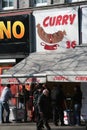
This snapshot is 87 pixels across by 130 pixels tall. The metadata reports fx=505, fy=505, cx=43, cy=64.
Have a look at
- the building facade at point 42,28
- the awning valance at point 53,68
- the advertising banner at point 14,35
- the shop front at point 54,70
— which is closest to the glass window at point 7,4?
the building facade at point 42,28

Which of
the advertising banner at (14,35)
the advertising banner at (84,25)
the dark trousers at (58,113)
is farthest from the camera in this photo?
the advertising banner at (14,35)

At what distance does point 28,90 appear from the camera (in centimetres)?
2484

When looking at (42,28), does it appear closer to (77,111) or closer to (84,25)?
(84,25)

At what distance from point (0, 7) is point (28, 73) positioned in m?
6.52

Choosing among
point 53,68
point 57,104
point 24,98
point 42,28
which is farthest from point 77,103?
point 42,28

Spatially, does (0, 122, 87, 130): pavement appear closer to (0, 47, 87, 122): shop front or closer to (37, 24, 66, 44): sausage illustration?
(0, 47, 87, 122): shop front

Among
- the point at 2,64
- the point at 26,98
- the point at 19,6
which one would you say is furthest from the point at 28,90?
the point at 19,6

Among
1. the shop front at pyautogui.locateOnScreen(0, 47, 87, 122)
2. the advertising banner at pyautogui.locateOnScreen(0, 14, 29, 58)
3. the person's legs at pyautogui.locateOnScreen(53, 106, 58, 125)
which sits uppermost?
the advertising banner at pyautogui.locateOnScreen(0, 14, 29, 58)

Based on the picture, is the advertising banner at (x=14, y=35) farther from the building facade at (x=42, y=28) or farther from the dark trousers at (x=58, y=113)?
the dark trousers at (x=58, y=113)

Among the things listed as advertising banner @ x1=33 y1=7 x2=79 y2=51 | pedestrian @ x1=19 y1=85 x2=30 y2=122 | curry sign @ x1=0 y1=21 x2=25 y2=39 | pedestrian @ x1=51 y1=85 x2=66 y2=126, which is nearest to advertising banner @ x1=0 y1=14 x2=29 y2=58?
curry sign @ x1=0 y1=21 x2=25 y2=39

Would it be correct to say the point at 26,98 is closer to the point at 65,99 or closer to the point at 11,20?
the point at 65,99

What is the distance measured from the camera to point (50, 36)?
2523 centimetres

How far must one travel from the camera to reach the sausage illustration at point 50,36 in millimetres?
24767

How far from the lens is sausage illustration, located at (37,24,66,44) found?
2477 centimetres
